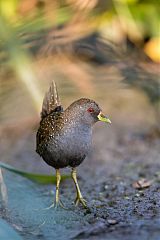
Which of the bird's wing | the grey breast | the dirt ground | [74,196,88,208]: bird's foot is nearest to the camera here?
the dirt ground

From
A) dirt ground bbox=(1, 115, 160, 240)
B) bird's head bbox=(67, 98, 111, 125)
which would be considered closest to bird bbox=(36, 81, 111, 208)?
bird's head bbox=(67, 98, 111, 125)

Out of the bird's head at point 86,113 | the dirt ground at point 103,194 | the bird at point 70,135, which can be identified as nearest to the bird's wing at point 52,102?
the bird at point 70,135

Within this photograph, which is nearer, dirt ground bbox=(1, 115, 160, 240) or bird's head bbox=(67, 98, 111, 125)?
dirt ground bbox=(1, 115, 160, 240)

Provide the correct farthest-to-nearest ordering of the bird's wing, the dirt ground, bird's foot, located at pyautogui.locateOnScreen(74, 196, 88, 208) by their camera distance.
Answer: the bird's wing
bird's foot, located at pyautogui.locateOnScreen(74, 196, 88, 208)
the dirt ground

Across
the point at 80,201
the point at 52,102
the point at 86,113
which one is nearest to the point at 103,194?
the point at 80,201

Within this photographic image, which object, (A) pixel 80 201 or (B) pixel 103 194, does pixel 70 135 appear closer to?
(A) pixel 80 201

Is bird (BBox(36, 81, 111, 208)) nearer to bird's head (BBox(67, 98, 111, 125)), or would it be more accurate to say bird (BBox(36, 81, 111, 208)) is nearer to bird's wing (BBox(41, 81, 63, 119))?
bird's head (BBox(67, 98, 111, 125))

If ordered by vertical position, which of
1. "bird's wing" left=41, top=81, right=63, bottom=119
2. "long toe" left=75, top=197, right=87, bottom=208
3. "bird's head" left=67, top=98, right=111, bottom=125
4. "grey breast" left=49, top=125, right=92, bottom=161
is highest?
"bird's wing" left=41, top=81, right=63, bottom=119

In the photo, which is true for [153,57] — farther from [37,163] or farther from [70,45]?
[37,163]
